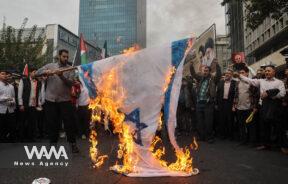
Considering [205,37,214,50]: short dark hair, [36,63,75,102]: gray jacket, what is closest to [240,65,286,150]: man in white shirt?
[205,37,214,50]: short dark hair

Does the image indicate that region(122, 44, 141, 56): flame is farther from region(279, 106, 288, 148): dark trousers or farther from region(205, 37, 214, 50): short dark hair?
region(205, 37, 214, 50): short dark hair

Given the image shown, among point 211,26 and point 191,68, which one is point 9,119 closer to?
point 191,68

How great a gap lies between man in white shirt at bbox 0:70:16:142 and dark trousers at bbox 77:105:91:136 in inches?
90.6

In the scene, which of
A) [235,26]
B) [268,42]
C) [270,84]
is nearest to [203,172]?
[270,84]

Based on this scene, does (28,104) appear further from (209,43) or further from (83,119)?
(209,43)

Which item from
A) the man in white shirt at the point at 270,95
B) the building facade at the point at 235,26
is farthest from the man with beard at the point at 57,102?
the building facade at the point at 235,26

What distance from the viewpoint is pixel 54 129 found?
23.0 feet

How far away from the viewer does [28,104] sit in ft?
34.3

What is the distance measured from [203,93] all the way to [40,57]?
2121 centimetres

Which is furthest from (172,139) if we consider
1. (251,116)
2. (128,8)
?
(128,8)

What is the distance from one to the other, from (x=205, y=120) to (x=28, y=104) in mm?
5226

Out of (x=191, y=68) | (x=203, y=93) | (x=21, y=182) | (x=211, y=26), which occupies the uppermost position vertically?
(x=211, y=26)

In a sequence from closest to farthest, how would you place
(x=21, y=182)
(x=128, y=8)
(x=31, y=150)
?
(x=21, y=182)
(x=31, y=150)
(x=128, y=8)

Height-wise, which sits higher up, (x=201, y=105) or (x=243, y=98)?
(x=243, y=98)
